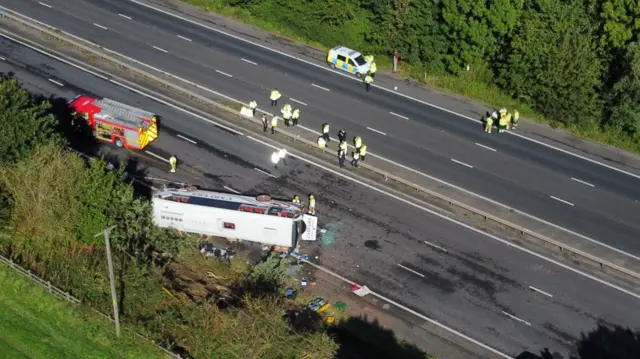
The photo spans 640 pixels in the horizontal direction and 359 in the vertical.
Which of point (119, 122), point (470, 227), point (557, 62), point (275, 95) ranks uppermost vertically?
point (557, 62)

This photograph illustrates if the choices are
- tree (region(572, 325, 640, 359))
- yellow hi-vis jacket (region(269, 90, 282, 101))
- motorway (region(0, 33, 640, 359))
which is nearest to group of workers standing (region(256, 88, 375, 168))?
yellow hi-vis jacket (region(269, 90, 282, 101))

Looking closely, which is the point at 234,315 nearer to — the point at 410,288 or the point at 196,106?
the point at 410,288

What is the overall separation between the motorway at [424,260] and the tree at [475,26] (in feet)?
48.9

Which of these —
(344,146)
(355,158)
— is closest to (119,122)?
(344,146)

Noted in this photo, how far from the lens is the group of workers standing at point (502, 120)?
160 feet

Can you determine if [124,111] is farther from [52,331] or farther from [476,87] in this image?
[476,87]

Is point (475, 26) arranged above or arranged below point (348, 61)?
above

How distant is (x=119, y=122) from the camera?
151 ft

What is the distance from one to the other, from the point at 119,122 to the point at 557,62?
26.7 metres

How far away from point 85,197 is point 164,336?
781 centimetres

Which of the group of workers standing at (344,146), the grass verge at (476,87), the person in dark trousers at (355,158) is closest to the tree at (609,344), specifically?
the person in dark trousers at (355,158)

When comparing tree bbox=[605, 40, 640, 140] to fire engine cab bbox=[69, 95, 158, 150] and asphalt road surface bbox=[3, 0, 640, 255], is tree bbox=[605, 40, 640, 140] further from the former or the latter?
fire engine cab bbox=[69, 95, 158, 150]

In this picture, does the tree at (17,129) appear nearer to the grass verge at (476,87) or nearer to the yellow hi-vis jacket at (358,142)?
the yellow hi-vis jacket at (358,142)

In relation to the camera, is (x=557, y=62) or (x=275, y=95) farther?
(x=275, y=95)
